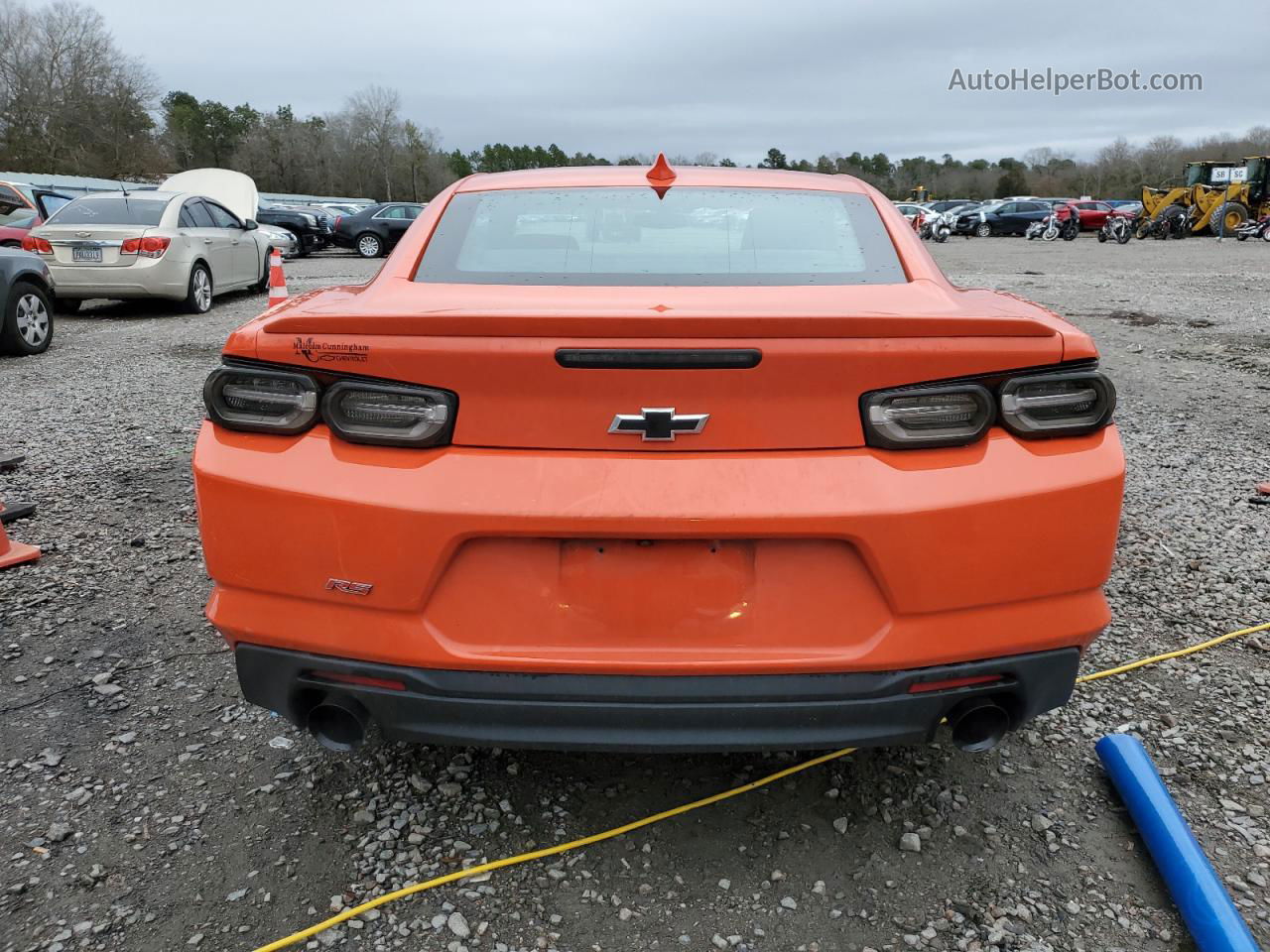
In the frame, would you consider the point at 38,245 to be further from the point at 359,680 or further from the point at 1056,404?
the point at 1056,404

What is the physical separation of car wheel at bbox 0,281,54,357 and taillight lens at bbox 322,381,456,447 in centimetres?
816

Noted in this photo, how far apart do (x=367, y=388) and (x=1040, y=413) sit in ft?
4.44

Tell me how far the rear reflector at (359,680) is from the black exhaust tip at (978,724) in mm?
1138

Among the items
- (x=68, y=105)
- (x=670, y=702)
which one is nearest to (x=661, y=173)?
(x=670, y=702)

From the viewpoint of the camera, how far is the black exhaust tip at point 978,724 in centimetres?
185

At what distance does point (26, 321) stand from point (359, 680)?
8.62 metres

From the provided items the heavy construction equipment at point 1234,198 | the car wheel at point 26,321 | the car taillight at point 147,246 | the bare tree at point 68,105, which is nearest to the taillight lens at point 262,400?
the car wheel at point 26,321

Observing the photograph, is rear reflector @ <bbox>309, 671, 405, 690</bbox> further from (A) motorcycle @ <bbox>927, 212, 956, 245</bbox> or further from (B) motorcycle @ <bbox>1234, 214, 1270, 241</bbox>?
(B) motorcycle @ <bbox>1234, 214, 1270, 241</bbox>

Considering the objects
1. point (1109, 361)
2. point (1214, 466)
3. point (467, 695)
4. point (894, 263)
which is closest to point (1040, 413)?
point (894, 263)

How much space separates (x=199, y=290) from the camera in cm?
1132

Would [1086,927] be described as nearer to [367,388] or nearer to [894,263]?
[894,263]

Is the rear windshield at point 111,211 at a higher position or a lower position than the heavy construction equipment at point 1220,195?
lower

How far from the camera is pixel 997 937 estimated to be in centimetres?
188

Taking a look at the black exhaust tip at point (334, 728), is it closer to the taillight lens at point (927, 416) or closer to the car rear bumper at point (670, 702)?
the car rear bumper at point (670, 702)
